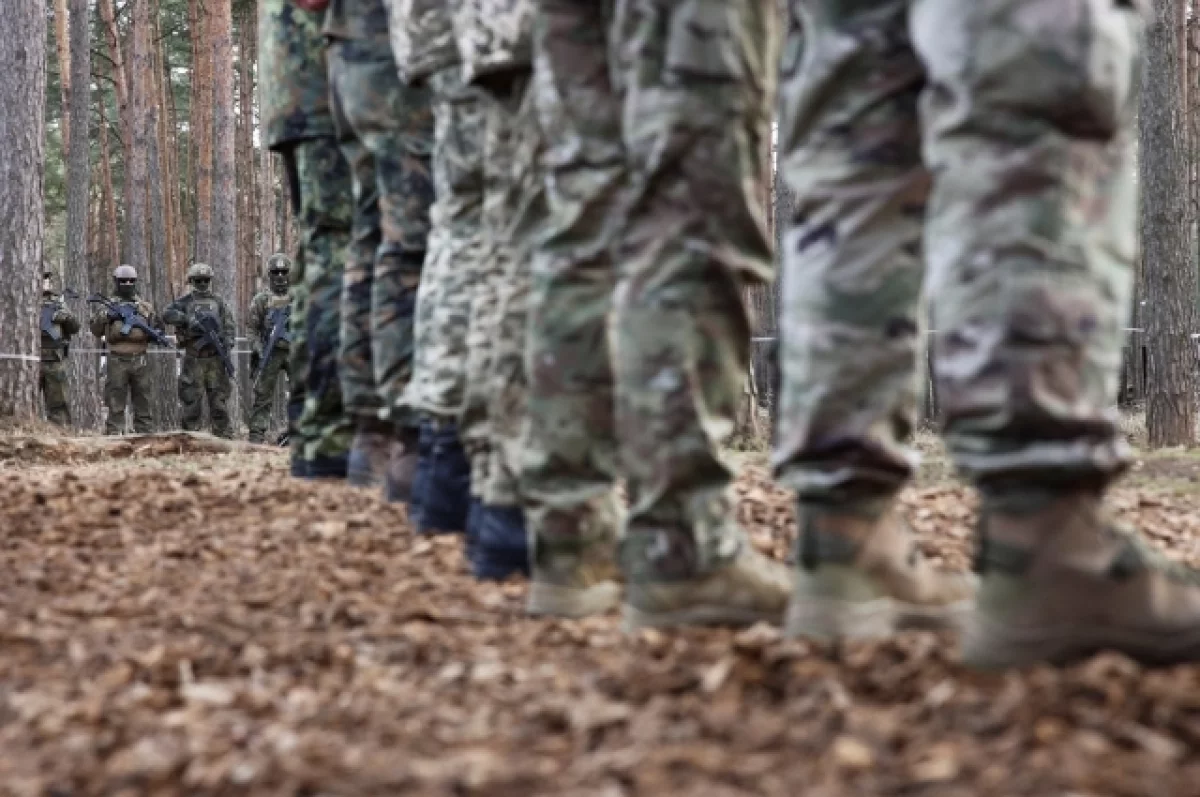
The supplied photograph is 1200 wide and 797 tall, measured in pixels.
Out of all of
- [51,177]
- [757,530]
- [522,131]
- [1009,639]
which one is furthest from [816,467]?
[51,177]

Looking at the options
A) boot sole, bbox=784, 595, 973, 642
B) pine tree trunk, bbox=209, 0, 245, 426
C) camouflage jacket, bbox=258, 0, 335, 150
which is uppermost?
pine tree trunk, bbox=209, 0, 245, 426

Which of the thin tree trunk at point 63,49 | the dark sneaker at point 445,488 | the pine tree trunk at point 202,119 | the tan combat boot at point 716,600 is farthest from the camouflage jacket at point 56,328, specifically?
the tan combat boot at point 716,600

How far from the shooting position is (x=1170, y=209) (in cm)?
1055

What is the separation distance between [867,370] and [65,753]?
1241 mm

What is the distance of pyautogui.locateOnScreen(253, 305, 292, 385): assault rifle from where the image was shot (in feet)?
55.2

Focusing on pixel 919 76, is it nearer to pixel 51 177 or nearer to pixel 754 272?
pixel 754 272

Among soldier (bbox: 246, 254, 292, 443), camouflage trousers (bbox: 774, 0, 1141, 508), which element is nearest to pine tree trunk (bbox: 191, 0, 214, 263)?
soldier (bbox: 246, 254, 292, 443)

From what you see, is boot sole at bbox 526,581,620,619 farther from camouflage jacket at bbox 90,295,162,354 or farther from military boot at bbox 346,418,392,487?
camouflage jacket at bbox 90,295,162,354

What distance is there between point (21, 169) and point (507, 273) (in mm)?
9712

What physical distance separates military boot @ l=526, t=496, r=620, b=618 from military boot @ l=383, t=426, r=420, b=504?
2.16m

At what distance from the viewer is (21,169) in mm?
12117

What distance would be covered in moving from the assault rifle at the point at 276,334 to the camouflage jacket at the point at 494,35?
44.7 feet

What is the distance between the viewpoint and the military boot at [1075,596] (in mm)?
1940

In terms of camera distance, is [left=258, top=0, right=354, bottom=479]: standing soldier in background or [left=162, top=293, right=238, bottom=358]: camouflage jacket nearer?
[left=258, top=0, right=354, bottom=479]: standing soldier in background
